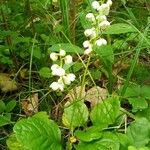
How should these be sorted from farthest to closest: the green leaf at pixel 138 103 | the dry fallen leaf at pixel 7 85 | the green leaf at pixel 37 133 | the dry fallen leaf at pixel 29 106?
the dry fallen leaf at pixel 7 85 → the dry fallen leaf at pixel 29 106 → the green leaf at pixel 138 103 → the green leaf at pixel 37 133

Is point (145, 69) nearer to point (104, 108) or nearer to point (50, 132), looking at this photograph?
point (104, 108)

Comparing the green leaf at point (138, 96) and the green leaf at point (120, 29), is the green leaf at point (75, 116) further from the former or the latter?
the green leaf at point (120, 29)

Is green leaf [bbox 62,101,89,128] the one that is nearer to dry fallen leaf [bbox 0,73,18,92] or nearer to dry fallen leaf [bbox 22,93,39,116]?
dry fallen leaf [bbox 22,93,39,116]

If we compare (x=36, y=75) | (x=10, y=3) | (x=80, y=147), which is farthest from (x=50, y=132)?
(x=10, y=3)

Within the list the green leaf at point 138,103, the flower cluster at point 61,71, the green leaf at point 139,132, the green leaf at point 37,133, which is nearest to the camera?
the flower cluster at point 61,71

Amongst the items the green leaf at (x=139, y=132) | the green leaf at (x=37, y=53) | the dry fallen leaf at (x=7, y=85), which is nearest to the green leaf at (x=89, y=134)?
the green leaf at (x=139, y=132)

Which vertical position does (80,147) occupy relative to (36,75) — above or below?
below

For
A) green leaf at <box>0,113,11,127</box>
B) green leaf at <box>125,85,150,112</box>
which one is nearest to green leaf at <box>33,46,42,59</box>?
→ green leaf at <box>0,113,11,127</box>
